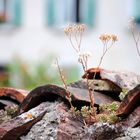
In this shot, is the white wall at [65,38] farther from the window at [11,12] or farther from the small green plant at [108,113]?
the small green plant at [108,113]

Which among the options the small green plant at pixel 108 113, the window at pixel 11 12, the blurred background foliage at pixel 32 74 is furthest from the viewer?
the window at pixel 11 12

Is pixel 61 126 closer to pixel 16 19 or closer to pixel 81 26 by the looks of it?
pixel 81 26

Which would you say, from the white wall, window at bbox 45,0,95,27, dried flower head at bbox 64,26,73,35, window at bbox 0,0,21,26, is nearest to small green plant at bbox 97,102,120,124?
dried flower head at bbox 64,26,73,35

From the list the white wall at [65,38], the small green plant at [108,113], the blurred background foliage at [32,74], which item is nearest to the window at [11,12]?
the white wall at [65,38]

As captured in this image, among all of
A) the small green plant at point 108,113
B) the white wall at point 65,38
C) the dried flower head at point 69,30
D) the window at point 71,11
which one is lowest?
the white wall at point 65,38

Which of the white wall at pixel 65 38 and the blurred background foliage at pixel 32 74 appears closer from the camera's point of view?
the blurred background foliage at pixel 32 74

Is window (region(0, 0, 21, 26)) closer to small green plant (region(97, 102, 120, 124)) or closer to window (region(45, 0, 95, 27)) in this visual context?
window (region(45, 0, 95, 27))

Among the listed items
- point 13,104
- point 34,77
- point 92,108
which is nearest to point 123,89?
point 92,108
